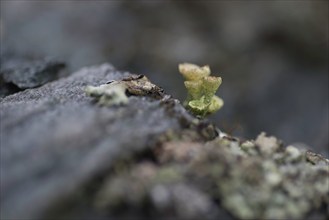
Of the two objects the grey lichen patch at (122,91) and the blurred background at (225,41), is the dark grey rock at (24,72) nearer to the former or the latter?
the grey lichen patch at (122,91)

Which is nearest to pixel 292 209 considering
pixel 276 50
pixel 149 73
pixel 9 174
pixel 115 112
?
pixel 115 112

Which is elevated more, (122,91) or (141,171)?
(122,91)

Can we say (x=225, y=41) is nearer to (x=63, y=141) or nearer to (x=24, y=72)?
(x=24, y=72)

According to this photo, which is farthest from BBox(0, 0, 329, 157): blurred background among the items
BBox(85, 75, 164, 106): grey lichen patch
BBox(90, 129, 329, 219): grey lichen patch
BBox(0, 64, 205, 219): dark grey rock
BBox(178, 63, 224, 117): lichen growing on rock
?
BBox(90, 129, 329, 219): grey lichen patch

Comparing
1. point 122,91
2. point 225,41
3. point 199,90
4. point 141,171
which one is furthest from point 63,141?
point 225,41

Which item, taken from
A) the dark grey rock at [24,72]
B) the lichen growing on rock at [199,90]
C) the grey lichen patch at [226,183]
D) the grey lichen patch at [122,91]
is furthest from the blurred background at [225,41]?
the grey lichen patch at [226,183]

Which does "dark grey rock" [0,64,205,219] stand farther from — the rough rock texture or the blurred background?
the blurred background
